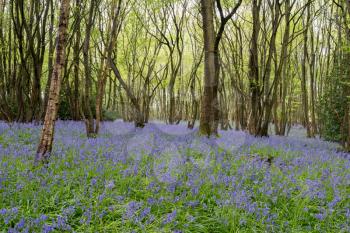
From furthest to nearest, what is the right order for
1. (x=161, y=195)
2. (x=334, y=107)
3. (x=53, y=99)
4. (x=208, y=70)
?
(x=334, y=107), (x=208, y=70), (x=53, y=99), (x=161, y=195)

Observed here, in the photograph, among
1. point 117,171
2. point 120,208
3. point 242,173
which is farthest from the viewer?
point 242,173

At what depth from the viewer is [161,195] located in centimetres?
469

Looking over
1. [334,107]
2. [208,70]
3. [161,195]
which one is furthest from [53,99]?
[334,107]

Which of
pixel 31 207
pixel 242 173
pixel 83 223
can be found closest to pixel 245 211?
pixel 242 173

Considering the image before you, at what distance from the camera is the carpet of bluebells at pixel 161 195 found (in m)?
3.86

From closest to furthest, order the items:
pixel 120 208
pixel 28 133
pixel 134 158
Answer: pixel 120 208, pixel 134 158, pixel 28 133

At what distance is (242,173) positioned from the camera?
239 inches

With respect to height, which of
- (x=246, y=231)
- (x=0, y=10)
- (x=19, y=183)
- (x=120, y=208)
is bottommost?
(x=246, y=231)

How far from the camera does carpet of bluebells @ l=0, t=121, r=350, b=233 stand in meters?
3.86

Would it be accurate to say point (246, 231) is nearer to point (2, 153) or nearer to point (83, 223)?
point (83, 223)

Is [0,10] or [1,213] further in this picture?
[0,10]

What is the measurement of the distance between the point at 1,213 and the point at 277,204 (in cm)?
409

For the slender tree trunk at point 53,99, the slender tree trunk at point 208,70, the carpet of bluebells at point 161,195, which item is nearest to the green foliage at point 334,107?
the slender tree trunk at point 208,70

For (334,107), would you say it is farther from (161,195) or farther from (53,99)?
(53,99)
